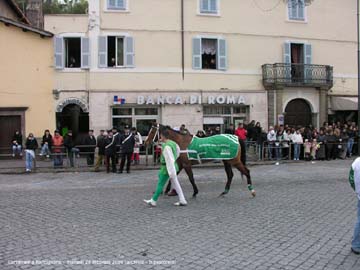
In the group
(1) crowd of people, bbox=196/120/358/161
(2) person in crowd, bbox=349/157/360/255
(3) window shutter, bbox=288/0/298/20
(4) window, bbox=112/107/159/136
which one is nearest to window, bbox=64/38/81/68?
(4) window, bbox=112/107/159/136

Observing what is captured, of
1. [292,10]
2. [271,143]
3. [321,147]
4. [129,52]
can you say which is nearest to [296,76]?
[292,10]

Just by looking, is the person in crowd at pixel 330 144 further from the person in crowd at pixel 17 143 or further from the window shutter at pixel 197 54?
the person in crowd at pixel 17 143

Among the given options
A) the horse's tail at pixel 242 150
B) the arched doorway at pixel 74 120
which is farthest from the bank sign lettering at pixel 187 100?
Answer: the horse's tail at pixel 242 150

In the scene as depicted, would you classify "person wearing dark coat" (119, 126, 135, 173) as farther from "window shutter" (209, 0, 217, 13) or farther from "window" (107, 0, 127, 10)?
"window shutter" (209, 0, 217, 13)

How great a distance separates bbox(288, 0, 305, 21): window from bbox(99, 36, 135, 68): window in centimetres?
948

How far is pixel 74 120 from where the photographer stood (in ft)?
75.7

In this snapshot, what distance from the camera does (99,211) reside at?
8.91 metres

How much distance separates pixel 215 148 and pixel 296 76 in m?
15.9

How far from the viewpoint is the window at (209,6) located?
78.2ft

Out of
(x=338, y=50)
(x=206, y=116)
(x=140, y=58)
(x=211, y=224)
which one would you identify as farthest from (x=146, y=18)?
(x=211, y=224)

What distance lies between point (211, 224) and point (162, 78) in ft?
53.6

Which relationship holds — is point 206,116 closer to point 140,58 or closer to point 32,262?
point 140,58

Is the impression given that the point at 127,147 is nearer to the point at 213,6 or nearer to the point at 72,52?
the point at 72,52

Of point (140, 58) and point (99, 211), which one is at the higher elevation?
point (140, 58)
